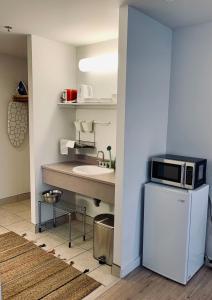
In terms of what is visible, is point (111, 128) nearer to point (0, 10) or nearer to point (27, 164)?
point (0, 10)

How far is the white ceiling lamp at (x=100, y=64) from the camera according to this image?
3051mm

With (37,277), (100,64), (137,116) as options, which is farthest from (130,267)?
(100,64)

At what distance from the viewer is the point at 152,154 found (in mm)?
2639

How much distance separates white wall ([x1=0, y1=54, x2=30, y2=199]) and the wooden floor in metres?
2.67

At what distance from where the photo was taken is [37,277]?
7.91ft

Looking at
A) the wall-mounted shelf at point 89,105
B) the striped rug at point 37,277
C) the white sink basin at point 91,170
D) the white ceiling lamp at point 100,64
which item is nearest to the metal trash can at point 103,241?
the striped rug at point 37,277

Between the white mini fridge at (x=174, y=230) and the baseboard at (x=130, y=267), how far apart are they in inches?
2.8

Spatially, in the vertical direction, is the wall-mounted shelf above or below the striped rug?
above

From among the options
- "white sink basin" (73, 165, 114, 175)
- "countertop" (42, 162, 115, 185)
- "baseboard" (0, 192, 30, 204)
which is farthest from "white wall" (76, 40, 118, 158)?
"baseboard" (0, 192, 30, 204)

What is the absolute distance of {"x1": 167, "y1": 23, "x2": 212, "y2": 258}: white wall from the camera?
8.18 ft

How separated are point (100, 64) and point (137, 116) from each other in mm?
1148

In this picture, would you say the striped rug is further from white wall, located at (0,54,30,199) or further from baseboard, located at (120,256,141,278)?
white wall, located at (0,54,30,199)

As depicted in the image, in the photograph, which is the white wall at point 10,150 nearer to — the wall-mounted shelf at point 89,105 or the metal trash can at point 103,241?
the wall-mounted shelf at point 89,105

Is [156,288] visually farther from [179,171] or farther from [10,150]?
[10,150]
